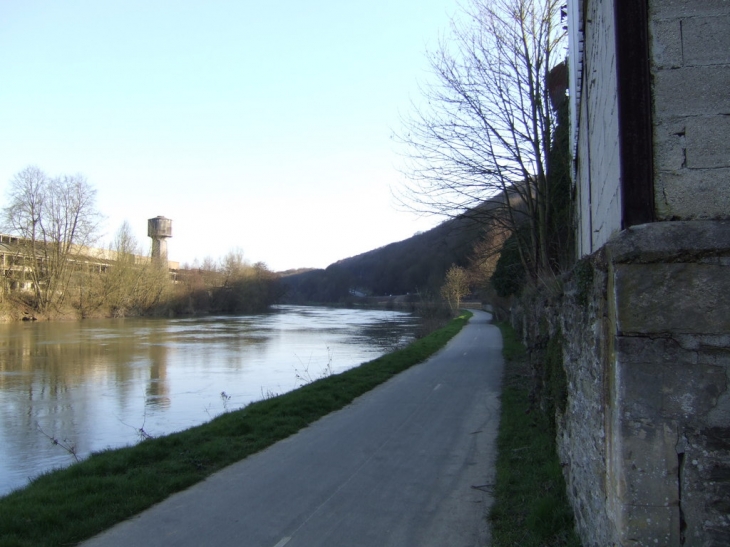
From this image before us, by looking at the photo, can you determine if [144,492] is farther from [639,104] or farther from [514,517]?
[639,104]

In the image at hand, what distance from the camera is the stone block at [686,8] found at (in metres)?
3.12

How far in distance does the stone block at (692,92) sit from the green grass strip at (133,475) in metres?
Result: 6.01

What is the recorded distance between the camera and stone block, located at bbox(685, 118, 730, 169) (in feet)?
9.99

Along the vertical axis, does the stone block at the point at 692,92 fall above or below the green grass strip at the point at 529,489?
above

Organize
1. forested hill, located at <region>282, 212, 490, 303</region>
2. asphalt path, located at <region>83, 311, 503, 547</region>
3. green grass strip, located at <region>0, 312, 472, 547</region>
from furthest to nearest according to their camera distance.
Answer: forested hill, located at <region>282, 212, 490, 303</region>
green grass strip, located at <region>0, 312, 472, 547</region>
asphalt path, located at <region>83, 311, 503, 547</region>

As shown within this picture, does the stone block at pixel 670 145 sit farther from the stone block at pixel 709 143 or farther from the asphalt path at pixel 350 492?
the asphalt path at pixel 350 492

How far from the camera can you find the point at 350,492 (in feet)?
21.1

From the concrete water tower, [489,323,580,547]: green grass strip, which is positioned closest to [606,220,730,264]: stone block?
[489,323,580,547]: green grass strip

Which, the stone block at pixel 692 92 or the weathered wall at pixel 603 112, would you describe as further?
the weathered wall at pixel 603 112

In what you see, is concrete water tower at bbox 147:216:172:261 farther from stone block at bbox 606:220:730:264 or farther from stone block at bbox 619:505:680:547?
stone block at bbox 619:505:680:547

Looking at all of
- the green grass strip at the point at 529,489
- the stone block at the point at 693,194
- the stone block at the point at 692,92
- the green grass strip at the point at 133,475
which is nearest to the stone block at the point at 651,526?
the stone block at the point at 693,194

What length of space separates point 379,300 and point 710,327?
131 m

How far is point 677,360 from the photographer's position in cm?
294

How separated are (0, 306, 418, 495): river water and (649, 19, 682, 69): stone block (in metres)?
9.24
